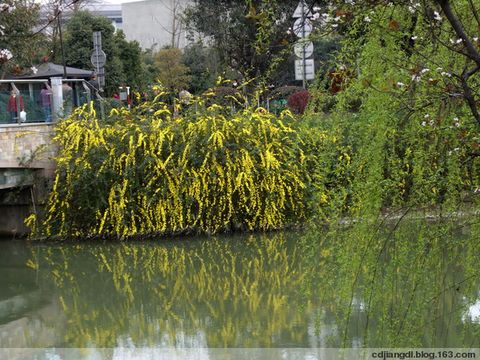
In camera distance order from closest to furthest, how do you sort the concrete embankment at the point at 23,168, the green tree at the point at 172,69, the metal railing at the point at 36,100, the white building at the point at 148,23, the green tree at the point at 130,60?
1. the concrete embankment at the point at 23,168
2. the metal railing at the point at 36,100
3. the green tree at the point at 130,60
4. the green tree at the point at 172,69
5. the white building at the point at 148,23

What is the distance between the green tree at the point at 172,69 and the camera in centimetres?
2773

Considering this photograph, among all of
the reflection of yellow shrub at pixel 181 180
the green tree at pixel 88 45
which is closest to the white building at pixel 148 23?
the green tree at pixel 88 45

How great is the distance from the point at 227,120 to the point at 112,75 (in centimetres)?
1440

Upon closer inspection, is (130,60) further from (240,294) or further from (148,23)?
(240,294)

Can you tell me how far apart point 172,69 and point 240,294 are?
21893mm

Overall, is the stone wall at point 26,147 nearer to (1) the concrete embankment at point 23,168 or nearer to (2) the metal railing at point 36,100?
(1) the concrete embankment at point 23,168

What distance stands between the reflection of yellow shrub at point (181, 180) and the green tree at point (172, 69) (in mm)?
16838

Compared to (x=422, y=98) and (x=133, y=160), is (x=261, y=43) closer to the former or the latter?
(x=422, y=98)

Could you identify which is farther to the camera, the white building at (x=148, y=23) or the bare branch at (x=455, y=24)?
the white building at (x=148, y=23)

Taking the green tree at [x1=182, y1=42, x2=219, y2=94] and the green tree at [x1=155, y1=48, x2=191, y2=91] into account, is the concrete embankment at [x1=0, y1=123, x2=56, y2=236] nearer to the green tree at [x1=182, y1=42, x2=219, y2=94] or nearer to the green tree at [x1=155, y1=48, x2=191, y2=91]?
the green tree at [x1=182, y1=42, x2=219, y2=94]

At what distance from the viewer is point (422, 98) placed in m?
2.62

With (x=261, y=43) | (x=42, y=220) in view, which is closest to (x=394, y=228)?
(x=261, y=43)

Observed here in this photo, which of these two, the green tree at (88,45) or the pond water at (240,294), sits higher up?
the green tree at (88,45)

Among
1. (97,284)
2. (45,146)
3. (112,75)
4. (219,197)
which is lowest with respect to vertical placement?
(97,284)
